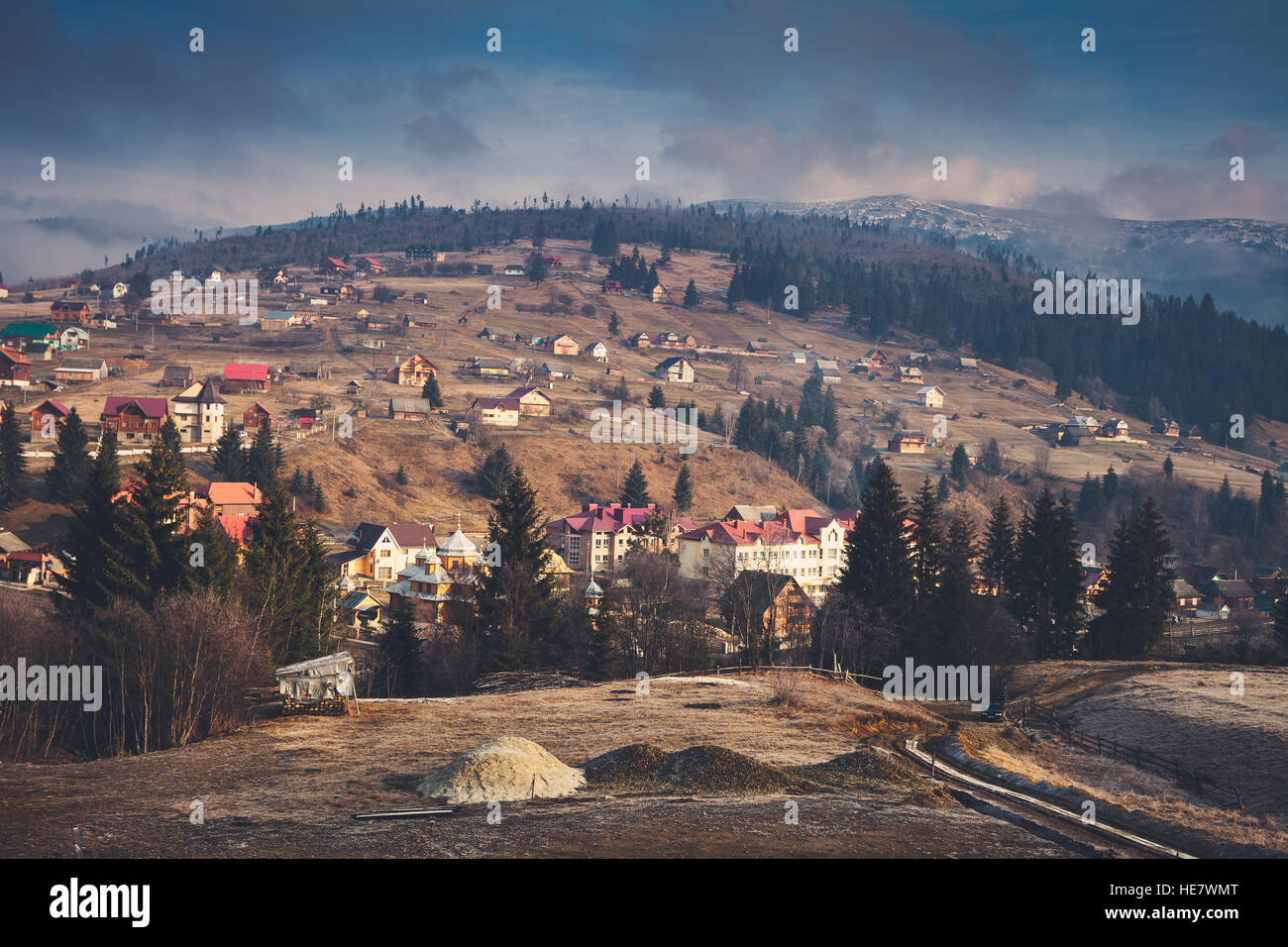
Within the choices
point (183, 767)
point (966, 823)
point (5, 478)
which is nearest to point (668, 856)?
point (966, 823)

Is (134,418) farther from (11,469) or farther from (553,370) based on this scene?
(553,370)

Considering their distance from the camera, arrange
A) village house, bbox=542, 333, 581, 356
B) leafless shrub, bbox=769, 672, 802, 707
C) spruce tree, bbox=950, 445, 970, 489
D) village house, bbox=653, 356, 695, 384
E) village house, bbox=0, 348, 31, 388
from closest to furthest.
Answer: leafless shrub, bbox=769, 672, 802, 707, village house, bbox=0, 348, 31, 388, spruce tree, bbox=950, 445, 970, 489, village house, bbox=653, 356, 695, 384, village house, bbox=542, 333, 581, 356

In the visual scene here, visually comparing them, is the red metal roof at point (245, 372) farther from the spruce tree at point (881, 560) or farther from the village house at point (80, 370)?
the spruce tree at point (881, 560)

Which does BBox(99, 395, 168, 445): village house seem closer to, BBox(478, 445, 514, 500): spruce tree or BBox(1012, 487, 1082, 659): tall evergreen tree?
BBox(478, 445, 514, 500): spruce tree

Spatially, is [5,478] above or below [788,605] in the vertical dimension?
above

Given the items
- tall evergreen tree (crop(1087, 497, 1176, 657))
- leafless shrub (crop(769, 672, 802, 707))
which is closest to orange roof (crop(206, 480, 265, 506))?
leafless shrub (crop(769, 672, 802, 707))
